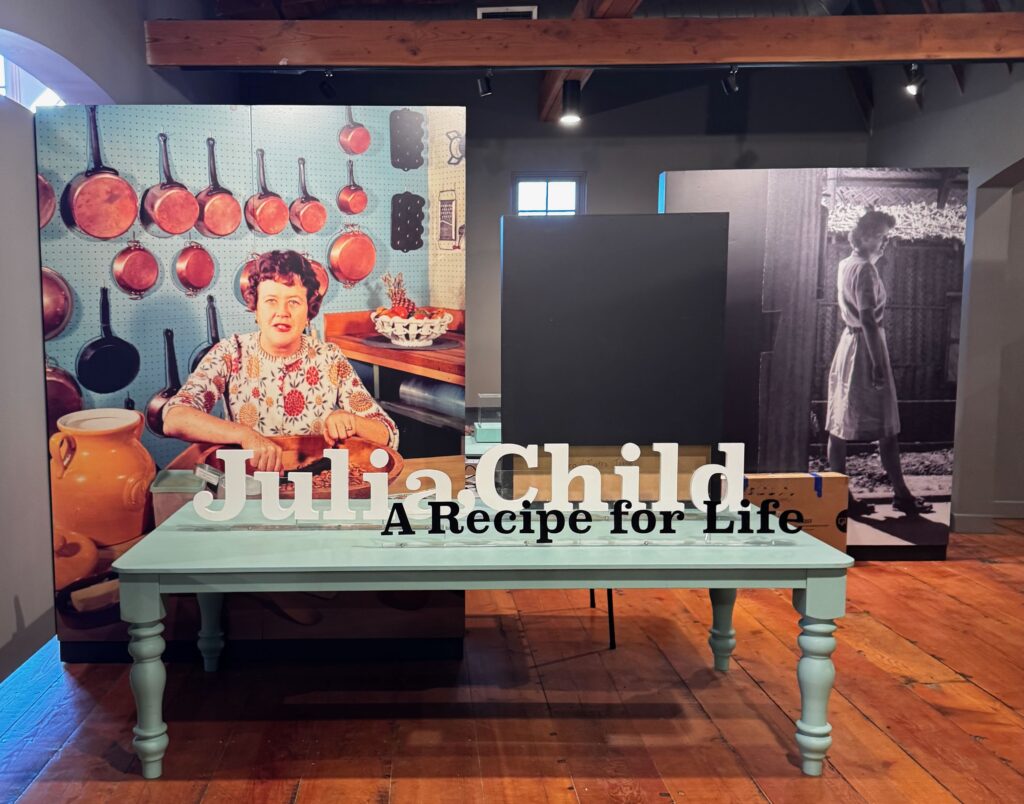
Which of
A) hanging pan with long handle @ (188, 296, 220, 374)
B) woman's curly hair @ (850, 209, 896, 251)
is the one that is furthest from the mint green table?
woman's curly hair @ (850, 209, 896, 251)

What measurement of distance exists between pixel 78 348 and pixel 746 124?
19.1 feet

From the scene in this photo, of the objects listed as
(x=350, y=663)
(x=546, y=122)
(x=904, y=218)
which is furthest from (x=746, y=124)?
(x=350, y=663)

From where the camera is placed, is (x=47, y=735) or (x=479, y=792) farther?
(x=47, y=735)

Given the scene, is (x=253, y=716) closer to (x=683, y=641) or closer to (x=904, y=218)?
(x=683, y=641)

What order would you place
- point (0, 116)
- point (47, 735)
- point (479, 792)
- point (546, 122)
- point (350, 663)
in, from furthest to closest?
1. point (546, 122)
2. point (350, 663)
3. point (0, 116)
4. point (47, 735)
5. point (479, 792)

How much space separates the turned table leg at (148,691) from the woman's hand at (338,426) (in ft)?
3.35

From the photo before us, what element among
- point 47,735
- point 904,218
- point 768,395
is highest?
point 904,218

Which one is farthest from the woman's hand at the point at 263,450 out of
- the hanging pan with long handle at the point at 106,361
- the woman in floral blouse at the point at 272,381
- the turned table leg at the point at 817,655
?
the turned table leg at the point at 817,655

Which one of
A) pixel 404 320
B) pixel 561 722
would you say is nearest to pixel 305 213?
pixel 404 320

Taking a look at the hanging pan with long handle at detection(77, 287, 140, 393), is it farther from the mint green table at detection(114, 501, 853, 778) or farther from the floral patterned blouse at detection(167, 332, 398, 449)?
the mint green table at detection(114, 501, 853, 778)

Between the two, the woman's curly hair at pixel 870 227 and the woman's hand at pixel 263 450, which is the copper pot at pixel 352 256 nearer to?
the woman's hand at pixel 263 450

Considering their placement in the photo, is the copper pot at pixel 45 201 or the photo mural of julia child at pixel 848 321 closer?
the copper pot at pixel 45 201

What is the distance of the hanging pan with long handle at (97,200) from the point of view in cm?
342

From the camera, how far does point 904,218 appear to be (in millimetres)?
5180
